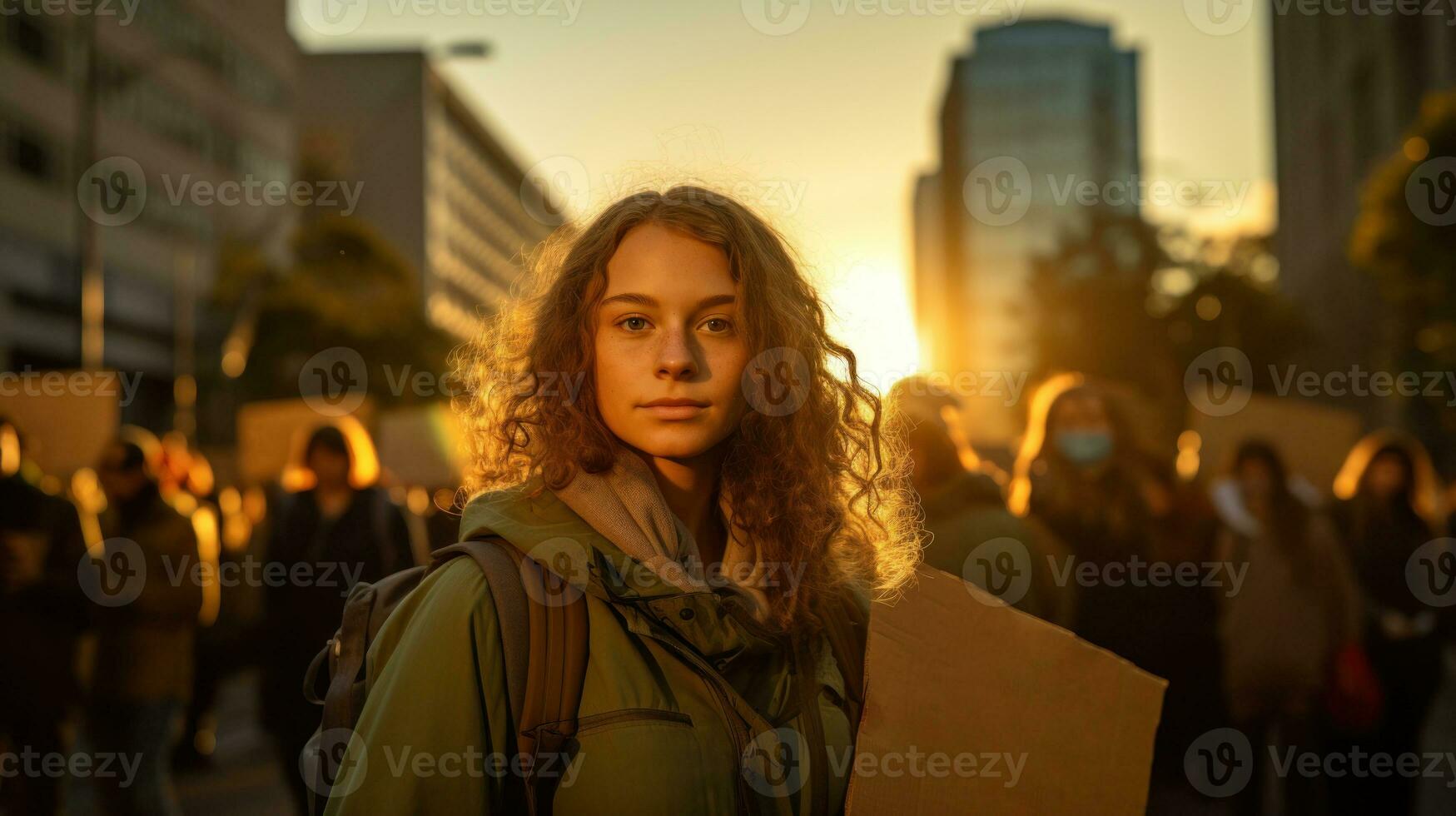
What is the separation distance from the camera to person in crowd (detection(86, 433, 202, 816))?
262 inches

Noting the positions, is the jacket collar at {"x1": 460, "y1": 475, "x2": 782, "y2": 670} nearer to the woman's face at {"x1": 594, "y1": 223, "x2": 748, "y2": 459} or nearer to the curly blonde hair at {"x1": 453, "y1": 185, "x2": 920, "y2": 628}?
the curly blonde hair at {"x1": 453, "y1": 185, "x2": 920, "y2": 628}

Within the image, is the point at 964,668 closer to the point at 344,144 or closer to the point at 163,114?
the point at 163,114

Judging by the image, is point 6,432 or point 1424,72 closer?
point 6,432

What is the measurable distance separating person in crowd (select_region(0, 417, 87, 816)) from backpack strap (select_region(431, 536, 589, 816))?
494cm

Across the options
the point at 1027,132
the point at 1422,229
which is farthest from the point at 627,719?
the point at 1027,132

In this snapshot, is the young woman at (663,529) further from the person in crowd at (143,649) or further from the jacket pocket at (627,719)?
the person in crowd at (143,649)

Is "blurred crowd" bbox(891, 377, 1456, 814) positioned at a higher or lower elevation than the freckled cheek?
lower

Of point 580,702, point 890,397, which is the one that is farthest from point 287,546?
point 580,702

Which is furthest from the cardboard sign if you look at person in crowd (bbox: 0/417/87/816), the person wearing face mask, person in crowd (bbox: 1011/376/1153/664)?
person in crowd (bbox: 0/417/87/816)

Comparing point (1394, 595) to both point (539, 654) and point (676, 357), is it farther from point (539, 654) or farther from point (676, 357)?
point (539, 654)

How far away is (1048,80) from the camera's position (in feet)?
375

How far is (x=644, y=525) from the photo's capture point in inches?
96.3

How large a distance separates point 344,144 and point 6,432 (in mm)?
79426

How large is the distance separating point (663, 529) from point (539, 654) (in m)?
0.37
